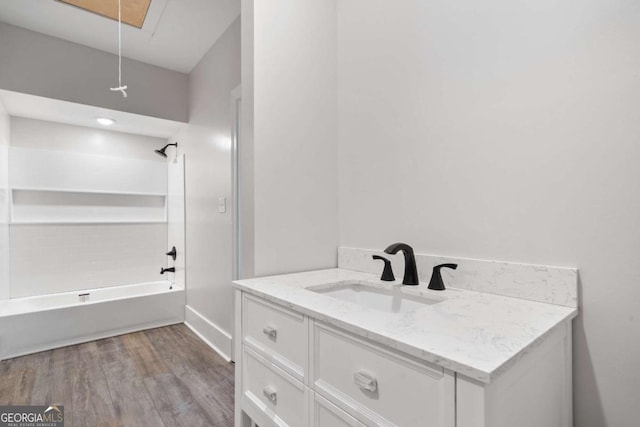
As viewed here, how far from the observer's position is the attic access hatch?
2.23 metres

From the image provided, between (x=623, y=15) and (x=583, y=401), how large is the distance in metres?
1.12

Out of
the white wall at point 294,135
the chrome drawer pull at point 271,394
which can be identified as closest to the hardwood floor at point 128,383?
the chrome drawer pull at point 271,394

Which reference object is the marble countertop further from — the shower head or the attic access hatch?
the shower head

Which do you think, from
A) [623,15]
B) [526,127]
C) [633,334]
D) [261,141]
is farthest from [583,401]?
[261,141]

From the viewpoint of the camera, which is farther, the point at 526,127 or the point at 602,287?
the point at 526,127

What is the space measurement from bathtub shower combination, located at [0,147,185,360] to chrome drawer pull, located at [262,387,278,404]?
2642 mm

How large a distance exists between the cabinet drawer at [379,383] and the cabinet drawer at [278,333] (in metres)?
0.07

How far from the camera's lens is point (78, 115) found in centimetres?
305

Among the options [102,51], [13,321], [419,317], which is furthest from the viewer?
[102,51]

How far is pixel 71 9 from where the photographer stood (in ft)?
7.50

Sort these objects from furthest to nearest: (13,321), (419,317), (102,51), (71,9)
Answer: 1. (102,51)
2. (13,321)
3. (71,9)
4. (419,317)

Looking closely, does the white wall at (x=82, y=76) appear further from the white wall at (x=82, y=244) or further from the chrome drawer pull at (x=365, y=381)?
the chrome drawer pull at (x=365, y=381)

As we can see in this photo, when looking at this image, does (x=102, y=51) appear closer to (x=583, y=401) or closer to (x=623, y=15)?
(x=623, y=15)

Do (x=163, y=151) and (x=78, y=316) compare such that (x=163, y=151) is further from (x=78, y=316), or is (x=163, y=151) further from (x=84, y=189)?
(x=78, y=316)
